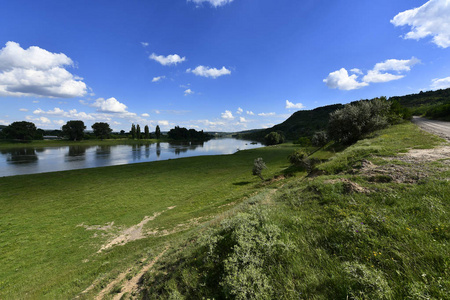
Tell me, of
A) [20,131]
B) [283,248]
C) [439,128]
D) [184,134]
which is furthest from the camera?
[184,134]

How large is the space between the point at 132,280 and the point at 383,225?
29.1 feet

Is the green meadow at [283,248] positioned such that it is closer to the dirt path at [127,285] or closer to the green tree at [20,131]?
the dirt path at [127,285]

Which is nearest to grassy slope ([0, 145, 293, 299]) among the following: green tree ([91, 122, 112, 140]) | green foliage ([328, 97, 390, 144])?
green foliage ([328, 97, 390, 144])

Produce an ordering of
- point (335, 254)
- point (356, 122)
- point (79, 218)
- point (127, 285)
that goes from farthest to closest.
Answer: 1. point (356, 122)
2. point (79, 218)
3. point (127, 285)
4. point (335, 254)

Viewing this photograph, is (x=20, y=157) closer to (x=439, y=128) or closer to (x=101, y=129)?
(x=101, y=129)

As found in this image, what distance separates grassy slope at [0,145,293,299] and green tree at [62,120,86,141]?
4428 inches

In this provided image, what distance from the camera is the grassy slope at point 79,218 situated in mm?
8141

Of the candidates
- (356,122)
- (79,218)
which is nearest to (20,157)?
(79,218)

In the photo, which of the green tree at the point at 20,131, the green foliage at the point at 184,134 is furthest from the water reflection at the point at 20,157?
the green foliage at the point at 184,134

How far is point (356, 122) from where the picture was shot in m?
23.2

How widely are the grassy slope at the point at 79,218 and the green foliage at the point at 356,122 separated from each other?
684 inches

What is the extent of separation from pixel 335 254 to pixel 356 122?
88.3 feet

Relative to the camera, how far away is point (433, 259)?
2760 millimetres

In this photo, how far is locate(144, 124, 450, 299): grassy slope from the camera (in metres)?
2.63
